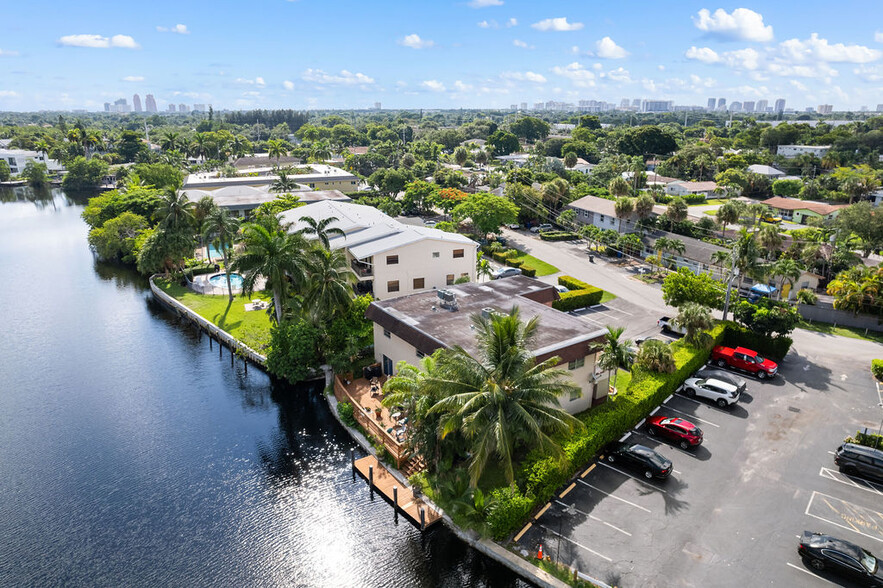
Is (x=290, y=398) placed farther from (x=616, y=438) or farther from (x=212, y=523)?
(x=616, y=438)

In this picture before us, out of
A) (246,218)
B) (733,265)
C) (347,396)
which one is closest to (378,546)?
(347,396)

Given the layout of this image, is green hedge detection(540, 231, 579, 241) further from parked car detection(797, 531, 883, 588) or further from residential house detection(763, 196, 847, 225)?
parked car detection(797, 531, 883, 588)

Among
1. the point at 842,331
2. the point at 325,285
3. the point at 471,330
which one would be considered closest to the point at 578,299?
the point at 471,330

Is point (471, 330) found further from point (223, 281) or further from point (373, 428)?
point (223, 281)

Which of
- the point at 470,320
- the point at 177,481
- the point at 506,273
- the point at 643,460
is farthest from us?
the point at 506,273

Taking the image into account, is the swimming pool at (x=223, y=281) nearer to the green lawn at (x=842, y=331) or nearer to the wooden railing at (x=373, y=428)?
the wooden railing at (x=373, y=428)

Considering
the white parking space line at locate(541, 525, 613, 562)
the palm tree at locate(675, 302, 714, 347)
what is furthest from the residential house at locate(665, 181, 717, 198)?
the white parking space line at locate(541, 525, 613, 562)
